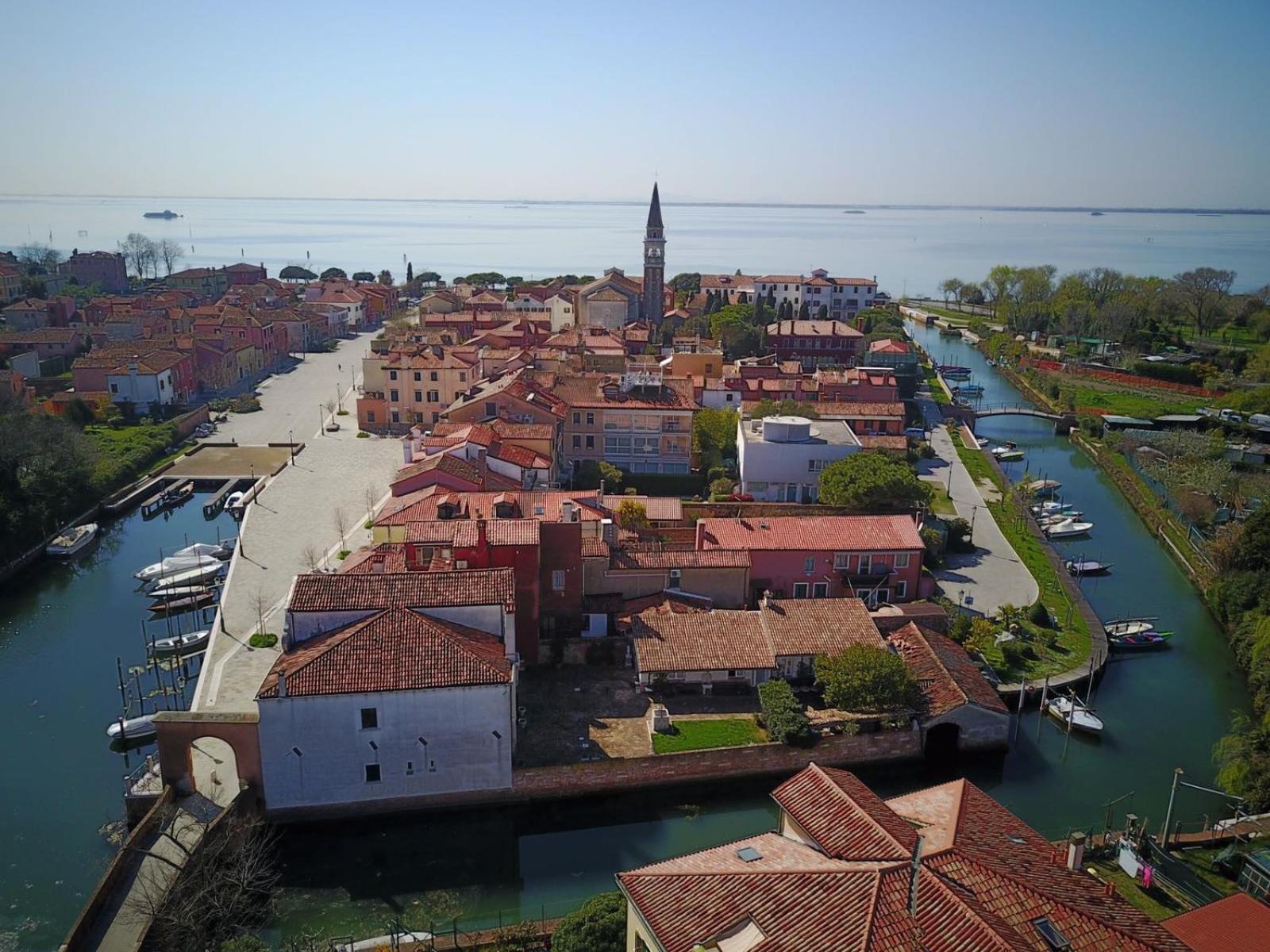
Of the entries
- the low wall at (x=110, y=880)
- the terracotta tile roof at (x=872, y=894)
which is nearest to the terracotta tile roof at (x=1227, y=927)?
the terracotta tile roof at (x=872, y=894)

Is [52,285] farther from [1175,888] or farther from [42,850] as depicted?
[1175,888]

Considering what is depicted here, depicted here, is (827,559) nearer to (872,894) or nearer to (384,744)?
(384,744)

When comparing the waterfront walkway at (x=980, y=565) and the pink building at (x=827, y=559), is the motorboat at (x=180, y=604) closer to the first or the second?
the pink building at (x=827, y=559)

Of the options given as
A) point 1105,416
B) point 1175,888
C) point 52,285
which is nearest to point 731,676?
point 1175,888

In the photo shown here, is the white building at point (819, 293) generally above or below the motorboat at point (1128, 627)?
above

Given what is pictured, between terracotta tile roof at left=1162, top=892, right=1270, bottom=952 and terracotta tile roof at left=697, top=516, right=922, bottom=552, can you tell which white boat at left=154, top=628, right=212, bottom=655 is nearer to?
terracotta tile roof at left=697, top=516, right=922, bottom=552

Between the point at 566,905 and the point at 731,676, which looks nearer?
the point at 566,905
